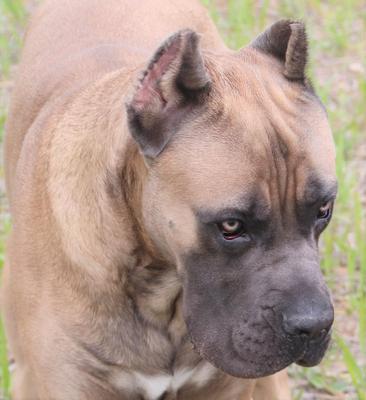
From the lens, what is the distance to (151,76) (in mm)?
3107

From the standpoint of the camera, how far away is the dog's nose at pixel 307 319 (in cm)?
302

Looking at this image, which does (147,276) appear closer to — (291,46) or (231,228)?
(231,228)

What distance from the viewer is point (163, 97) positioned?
10.3 ft

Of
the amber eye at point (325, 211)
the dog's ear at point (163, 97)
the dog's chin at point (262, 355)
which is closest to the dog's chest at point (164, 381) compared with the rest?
the dog's chin at point (262, 355)

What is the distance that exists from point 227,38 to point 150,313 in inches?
136

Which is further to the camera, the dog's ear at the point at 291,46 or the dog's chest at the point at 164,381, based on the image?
the dog's chest at the point at 164,381

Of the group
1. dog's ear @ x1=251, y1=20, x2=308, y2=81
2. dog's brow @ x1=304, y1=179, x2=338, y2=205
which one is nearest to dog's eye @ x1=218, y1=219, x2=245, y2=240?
dog's brow @ x1=304, y1=179, x2=338, y2=205

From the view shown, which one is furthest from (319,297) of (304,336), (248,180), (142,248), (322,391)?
(322,391)

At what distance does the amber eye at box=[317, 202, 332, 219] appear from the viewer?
3.16 meters

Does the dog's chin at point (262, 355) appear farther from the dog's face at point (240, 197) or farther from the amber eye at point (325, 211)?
the amber eye at point (325, 211)

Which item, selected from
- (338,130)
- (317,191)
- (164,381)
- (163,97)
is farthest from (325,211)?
(338,130)

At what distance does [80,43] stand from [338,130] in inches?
84.0

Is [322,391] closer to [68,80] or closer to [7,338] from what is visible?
[7,338]

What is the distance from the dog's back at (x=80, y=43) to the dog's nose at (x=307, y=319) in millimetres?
1203
